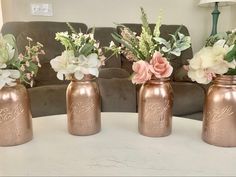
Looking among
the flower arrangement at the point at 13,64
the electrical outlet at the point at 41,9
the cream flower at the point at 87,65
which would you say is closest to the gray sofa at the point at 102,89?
the electrical outlet at the point at 41,9

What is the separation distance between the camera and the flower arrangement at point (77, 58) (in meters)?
0.74

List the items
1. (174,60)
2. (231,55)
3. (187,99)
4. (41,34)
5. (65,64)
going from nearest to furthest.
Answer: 1. (231,55)
2. (65,64)
3. (187,99)
4. (41,34)
5. (174,60)

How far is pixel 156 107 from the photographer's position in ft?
2.55

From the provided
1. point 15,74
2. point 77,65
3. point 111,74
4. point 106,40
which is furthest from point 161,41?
point 106,40

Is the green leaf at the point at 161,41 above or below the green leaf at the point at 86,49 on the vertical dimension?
above

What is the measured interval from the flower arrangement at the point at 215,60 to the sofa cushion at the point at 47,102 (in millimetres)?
1022

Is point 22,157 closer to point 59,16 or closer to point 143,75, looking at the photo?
point 143,75

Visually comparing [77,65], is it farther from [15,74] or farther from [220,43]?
[220,43]

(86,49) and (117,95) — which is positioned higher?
(86,49)

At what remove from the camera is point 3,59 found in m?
0.68

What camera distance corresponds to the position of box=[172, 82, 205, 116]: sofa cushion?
1742 mm

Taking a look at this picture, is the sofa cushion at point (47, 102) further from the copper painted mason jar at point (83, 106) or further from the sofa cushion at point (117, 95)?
the copper painted mason jar at point (83, 106)

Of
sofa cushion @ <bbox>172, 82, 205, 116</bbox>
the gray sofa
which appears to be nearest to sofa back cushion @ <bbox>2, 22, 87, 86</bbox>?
the gray sofa

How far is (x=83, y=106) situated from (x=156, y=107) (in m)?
0.22
